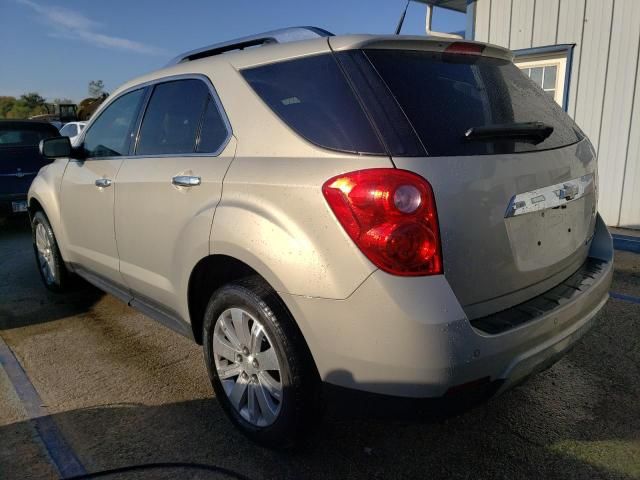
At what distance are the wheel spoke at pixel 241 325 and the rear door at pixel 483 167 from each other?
3.07 feet

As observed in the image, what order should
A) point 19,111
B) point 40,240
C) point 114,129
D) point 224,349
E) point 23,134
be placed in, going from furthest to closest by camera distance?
point 19,111
point 23,134
point 40,240
point 114,129
point 224,349

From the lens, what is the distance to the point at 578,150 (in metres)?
2.42

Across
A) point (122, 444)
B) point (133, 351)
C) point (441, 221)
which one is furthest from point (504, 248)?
point (133, 351)

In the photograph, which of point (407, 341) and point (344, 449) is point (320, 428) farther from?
point (407, 341)

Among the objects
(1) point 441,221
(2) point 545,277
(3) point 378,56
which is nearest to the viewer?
(1) point 441,221

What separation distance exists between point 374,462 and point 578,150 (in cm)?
171

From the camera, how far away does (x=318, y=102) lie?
6.79 ft

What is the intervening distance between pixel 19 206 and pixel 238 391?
6.25m

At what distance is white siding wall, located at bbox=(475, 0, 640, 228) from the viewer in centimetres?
641

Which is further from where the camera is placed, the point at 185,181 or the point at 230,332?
the point at 185,181

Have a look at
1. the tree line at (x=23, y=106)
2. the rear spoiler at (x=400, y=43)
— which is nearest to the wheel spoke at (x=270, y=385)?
the rear spoiler at (x=400, y=43)

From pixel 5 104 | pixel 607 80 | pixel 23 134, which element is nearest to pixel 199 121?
pixel 607 80

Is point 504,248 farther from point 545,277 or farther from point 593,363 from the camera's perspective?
point 593,363

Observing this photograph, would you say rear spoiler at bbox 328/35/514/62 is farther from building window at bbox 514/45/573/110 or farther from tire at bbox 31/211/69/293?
building window at bbox 514/45/573/110
